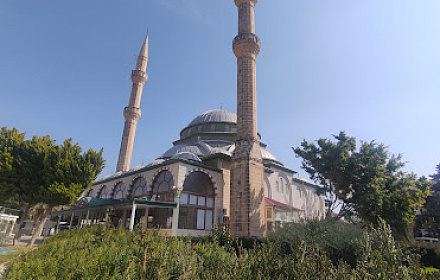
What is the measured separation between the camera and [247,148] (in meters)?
16.4

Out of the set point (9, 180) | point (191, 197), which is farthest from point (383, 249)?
point (9, 180)

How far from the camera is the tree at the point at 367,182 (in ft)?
55.5

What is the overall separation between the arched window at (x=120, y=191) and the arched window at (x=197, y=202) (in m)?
7.44

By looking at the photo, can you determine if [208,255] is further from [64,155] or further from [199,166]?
[64,155]

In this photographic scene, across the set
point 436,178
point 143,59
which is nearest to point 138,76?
point 143,59

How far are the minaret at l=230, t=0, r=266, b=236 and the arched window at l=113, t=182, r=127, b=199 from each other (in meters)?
11.4

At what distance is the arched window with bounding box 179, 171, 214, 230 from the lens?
57.4 feet

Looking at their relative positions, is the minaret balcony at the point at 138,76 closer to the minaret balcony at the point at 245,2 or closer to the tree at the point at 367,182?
the minaret balcony at the point at 245,2

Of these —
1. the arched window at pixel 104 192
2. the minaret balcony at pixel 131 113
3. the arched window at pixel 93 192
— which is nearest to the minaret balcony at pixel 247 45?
the minaret balcony at pixel 131 113

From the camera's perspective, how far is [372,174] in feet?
57.9

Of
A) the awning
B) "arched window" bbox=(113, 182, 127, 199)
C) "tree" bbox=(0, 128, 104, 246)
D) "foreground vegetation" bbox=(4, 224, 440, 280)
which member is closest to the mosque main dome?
"arched window" bbox=(113, 182, 127, 199)

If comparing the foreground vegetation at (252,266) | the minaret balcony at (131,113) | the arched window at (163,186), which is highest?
the minaret balcony at (131,113)

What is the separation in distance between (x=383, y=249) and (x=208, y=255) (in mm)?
3473

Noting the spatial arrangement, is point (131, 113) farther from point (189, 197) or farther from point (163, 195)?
point (189, 197)
